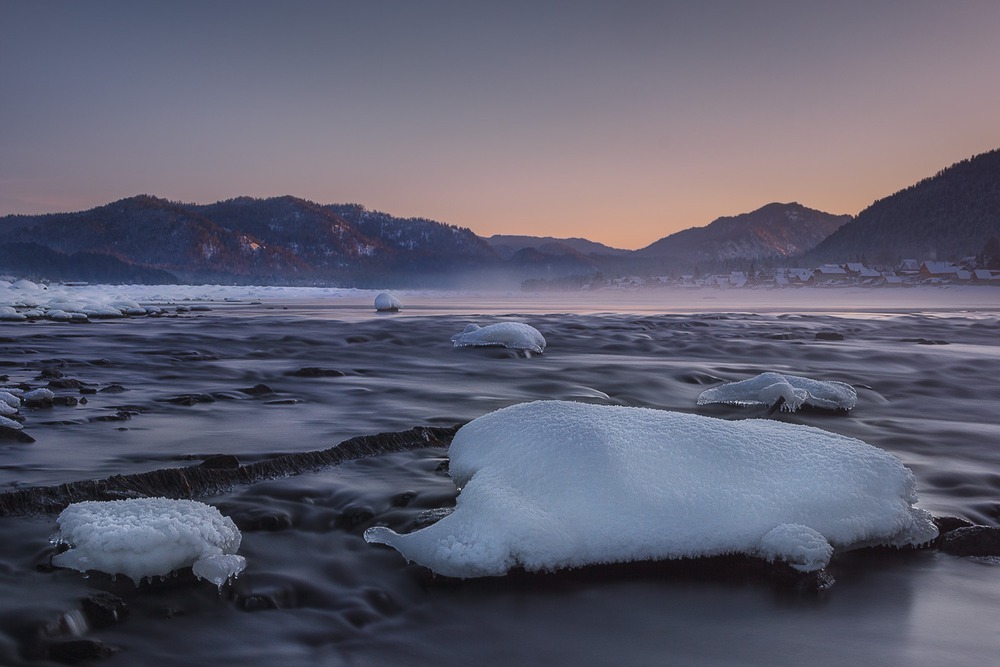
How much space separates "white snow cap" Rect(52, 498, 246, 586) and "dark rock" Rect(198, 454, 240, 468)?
119 centimetres

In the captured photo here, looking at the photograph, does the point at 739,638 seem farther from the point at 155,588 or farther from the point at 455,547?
the point at 155,588

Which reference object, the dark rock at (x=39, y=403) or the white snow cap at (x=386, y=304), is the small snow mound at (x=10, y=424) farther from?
the white snow cap at (x=386, y=304)

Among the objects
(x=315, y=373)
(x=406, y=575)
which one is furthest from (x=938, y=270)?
(x=406, y=575)

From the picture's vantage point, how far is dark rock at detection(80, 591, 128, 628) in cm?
224

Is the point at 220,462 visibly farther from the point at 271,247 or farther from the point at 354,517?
the point at 271,247

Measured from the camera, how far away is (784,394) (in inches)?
240

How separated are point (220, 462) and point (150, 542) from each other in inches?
63.4

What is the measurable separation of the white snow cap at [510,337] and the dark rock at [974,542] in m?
8.75

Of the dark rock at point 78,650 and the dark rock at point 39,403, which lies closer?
the dark rock at point 78,650

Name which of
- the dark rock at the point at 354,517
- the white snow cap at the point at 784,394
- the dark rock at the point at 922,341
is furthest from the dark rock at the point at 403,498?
the dark rock at the point at 922,341

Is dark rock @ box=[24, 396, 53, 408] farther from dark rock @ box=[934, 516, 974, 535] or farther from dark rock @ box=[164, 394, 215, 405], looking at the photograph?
dark rock @ box=[934, 516, 974, 535]

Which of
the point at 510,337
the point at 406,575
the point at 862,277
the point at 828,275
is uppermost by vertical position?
the point at 828,275

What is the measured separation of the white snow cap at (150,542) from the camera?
2.49 metres

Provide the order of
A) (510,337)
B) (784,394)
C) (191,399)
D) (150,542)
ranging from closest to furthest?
(150,542) < (784,394) < (191,399) < (510,337)
